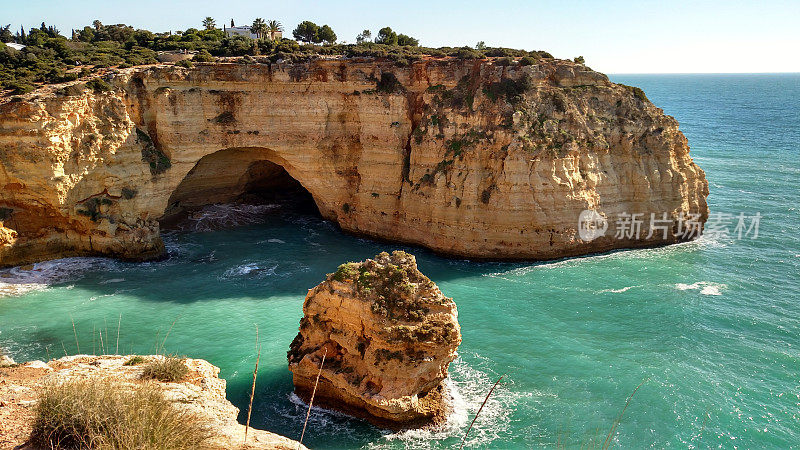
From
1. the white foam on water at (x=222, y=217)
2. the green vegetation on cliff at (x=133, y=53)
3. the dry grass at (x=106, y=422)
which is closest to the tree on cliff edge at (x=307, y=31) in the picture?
the green vegetation on cliff at (x=133, y=53)

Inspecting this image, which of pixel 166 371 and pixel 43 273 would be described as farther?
pixel 43 273

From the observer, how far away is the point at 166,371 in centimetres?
1459

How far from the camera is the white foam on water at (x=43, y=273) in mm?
27203

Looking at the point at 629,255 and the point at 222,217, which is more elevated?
the point at 222,217

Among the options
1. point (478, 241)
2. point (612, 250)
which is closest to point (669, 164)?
point (612, 250)

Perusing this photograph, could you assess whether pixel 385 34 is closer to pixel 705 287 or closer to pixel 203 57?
pixel 203 57

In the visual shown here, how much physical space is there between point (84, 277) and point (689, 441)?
27.4 m

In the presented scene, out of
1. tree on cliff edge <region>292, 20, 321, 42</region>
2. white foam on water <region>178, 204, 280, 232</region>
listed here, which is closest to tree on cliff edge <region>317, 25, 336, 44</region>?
tree on cliff edge <region>292, 20, 321, 42</region>

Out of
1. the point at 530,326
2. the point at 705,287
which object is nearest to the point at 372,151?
the point at 530,326

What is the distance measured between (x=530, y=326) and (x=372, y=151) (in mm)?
15844

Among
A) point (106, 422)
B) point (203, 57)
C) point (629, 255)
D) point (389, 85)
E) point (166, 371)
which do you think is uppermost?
point (203, 57)

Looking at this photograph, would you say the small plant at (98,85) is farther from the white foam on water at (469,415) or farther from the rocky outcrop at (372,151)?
the white foam on water at (469,415)

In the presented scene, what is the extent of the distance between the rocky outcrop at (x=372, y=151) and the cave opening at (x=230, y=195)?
39 centimetres

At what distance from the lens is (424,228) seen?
33.0 metres
